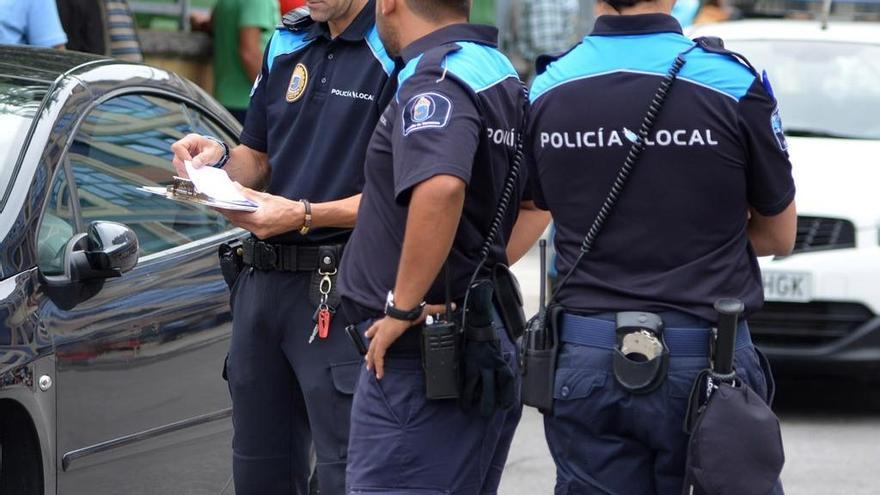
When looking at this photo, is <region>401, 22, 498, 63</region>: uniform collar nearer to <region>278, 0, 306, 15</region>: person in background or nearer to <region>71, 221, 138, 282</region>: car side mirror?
<region>71, 221, 138, 282</region>: car side mirror

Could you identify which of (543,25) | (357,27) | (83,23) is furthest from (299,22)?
(543,25)

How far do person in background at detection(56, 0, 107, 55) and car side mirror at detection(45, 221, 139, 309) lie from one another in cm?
403

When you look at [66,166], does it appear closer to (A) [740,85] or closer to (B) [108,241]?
(B) [108,241]

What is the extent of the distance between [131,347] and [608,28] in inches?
68.3

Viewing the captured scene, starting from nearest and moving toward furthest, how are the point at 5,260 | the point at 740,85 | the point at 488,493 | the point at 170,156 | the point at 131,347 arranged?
the point at 740,85, the point at 488,493, the point at 5,260, the point at 131,347, the point at 170,156

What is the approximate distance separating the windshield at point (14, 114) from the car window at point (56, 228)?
0.13 metres

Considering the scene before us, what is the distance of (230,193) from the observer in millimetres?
3707

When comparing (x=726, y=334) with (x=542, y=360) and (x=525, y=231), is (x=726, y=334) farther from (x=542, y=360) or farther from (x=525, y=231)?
(x=525, y=231)

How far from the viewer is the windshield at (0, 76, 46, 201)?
13.9 feet

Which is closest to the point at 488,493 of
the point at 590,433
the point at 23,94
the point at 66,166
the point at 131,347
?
the point at 590,433

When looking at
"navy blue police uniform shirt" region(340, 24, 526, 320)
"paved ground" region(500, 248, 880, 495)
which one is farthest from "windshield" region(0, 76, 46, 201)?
"paved ground" region(500, 248, 880, 495)

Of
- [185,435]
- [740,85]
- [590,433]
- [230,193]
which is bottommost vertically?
[185,435]

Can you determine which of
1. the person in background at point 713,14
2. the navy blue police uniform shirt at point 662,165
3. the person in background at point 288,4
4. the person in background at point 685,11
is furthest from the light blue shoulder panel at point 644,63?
the person in background at point 713,14

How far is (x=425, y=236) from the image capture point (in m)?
3.25
